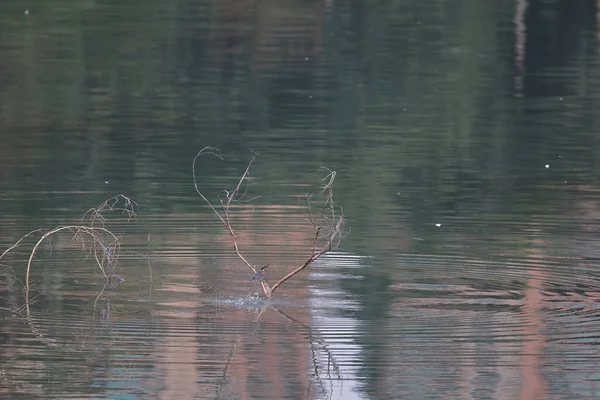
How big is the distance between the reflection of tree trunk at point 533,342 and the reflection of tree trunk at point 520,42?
51.2 ft

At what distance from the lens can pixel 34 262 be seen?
12617 mm

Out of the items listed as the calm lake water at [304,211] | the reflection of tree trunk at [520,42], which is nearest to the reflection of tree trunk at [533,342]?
the calm lake water at [304,211]

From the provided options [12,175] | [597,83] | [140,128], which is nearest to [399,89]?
[597,83]

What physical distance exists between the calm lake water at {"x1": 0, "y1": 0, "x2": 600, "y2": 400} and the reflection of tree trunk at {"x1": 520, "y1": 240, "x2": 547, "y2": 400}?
0.09 feet

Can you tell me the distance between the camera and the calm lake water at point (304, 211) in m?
9.41

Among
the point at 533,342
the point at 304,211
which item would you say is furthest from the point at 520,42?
the point at 533,342

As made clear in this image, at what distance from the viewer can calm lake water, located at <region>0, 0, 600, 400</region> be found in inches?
371

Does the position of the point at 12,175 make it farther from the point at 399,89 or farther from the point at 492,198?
the point at 399,89

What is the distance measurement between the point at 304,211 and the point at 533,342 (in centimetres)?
556

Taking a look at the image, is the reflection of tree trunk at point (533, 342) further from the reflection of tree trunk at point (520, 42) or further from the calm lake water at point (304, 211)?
the reflection of tree trunk at point (520, 42)

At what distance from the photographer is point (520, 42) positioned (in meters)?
34.2

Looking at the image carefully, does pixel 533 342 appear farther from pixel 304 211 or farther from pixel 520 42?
pixel 520 42

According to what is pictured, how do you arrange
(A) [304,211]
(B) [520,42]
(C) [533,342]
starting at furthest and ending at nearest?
(B) [520,42]
(A) [304,211]
(C) [533,342]

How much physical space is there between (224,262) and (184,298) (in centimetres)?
151
